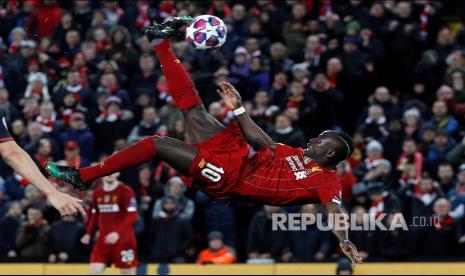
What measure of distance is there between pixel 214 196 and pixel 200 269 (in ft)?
18.2

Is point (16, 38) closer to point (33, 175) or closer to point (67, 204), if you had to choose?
point (33, 175)

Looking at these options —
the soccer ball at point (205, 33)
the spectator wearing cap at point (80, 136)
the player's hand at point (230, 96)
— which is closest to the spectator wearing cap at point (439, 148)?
the spectator wearing cap at point (80, 136)

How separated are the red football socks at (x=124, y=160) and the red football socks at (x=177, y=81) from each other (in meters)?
0.58

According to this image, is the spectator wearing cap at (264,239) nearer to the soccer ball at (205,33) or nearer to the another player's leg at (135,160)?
the soccer ball at (205,33)

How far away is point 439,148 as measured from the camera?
17.3 m

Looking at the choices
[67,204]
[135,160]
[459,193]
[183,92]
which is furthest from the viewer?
[459,193]

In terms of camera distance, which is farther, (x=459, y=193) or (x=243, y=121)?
(x=459, y=193)

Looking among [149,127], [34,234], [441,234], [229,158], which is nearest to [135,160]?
[229,158]

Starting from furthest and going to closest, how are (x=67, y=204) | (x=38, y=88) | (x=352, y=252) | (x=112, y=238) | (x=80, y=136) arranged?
(x=38, y=88), (x=80, y=136), (x=112, y=238), (x=352, y=252), (x=67, y=204)

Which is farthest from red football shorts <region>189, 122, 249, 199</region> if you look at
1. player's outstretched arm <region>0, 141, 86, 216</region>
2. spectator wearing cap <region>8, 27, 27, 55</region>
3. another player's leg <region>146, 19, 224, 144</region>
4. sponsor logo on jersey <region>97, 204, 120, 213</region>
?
spectator wearing cap <region>8, 27, 27, 55</region>

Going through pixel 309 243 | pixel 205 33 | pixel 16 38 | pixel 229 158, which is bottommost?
pixel 309 243

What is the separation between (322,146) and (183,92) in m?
1.47

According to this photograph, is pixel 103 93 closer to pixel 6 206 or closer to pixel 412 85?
pixel 6 206

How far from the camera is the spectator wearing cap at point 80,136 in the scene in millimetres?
18438
